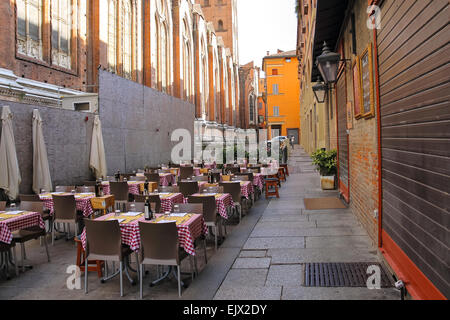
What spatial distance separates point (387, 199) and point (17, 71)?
13.1m

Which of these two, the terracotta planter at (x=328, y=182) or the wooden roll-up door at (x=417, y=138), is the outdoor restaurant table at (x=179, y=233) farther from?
the terracotta planter at (x=328, y=182)

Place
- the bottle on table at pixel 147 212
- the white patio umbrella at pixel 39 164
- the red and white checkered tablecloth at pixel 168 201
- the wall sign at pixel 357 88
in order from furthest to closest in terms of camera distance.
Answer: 1. the white patio umbrella at pixel 39 164
2. the red and white checkered tablecloth at pixel 168 201
3. the wall sign at pixel 357 88
4. the bottle on table at pixel 147 212

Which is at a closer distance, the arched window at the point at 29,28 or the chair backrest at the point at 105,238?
the chair backrest at the point at 105,238

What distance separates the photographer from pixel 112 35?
63.5ft

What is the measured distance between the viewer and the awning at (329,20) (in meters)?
7.39

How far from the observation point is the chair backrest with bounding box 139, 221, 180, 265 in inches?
173

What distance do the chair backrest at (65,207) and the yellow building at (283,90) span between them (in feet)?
152

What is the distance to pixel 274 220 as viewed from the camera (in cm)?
814

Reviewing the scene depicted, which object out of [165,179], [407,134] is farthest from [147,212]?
[165,179]

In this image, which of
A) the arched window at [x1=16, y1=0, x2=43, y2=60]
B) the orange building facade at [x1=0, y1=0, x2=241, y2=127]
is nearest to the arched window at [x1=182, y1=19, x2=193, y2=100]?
the orange building facade at [x1=0, y1=0, x2=241, y2=127]

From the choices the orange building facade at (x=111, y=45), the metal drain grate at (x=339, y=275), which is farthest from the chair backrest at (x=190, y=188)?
the orange building facade at (x=111, y=45)

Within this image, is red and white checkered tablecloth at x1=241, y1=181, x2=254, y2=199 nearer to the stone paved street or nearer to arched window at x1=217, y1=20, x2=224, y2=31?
the stone paved street

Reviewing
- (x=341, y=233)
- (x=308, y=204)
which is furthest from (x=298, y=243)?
(x=308, y=204)

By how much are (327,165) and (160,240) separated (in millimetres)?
8153
